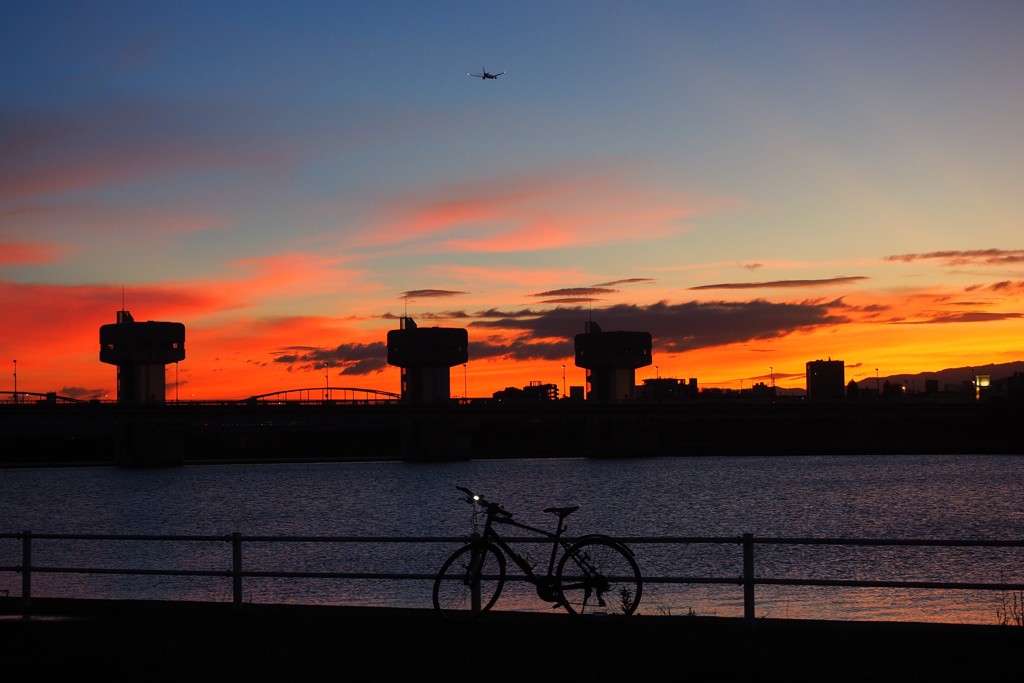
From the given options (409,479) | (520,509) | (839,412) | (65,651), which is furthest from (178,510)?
(839,412)

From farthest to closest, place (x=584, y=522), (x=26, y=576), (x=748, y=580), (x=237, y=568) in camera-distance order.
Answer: (x=584, y=522)
(x=26, y=576)
(x=237, y=568)
(x=748, y=580)

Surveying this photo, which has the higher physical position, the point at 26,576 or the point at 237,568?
the point at 237,568

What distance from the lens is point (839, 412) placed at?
623 ft

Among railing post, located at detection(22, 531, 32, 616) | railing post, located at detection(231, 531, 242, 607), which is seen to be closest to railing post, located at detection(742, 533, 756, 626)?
railing post, located at detection(231, 531, 242, 607)

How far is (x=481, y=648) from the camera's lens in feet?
Result: 52.6

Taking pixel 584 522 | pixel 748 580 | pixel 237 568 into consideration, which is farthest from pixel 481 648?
pixel 584 522

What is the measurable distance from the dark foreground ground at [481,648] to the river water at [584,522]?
39.3 ft

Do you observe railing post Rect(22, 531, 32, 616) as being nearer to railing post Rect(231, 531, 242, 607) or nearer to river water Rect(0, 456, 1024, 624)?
railing post Rect(231, 531, 242, 607)

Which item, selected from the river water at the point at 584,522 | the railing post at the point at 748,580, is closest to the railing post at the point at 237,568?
the railing post at the point at 748,580

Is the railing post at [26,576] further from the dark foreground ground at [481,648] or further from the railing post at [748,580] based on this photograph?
the railing post at [748,580]

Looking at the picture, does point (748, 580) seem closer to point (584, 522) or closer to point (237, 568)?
point (237, 568)

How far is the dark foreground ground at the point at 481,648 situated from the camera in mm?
14227

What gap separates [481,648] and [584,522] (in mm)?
66529

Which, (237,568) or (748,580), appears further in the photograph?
(237,568)
